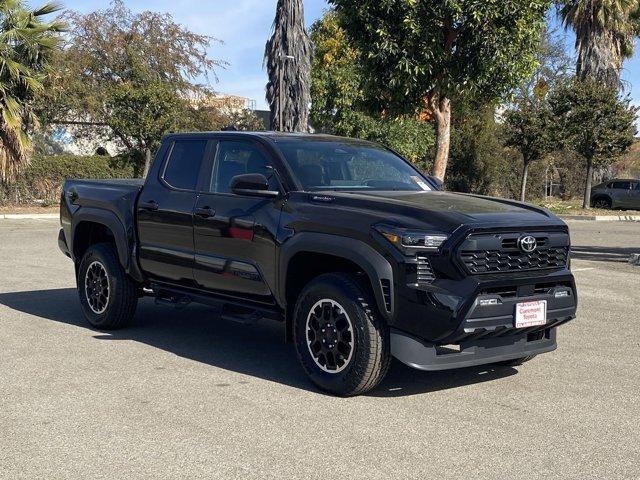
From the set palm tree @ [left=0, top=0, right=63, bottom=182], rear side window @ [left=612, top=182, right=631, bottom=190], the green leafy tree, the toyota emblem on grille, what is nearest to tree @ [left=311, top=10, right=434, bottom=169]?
the green leafy tree

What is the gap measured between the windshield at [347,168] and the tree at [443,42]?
449 inches

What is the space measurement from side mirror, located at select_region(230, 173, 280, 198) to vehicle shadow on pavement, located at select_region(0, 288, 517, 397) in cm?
139

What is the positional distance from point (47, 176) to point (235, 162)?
23121 millimetres

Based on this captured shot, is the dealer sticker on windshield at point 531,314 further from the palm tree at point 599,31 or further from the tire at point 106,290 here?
the palm tree at point 599,31

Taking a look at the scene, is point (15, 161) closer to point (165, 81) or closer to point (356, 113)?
point (165, 81)

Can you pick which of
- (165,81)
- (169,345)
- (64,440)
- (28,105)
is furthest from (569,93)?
(64,440)

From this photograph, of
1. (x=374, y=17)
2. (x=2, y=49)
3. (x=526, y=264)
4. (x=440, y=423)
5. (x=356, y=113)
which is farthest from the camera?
(x=356, y=113)

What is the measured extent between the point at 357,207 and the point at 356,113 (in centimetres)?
2741

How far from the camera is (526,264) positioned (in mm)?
5805

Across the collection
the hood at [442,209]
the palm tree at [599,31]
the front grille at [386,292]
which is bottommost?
the front grille at [386,292]

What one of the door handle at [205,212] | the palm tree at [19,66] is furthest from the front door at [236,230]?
the palm tree at [19,66]

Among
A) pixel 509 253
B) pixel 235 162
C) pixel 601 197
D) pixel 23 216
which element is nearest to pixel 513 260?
pixel 509 253

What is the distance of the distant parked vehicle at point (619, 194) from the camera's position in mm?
36594

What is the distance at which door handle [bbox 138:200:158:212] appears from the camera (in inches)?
297
